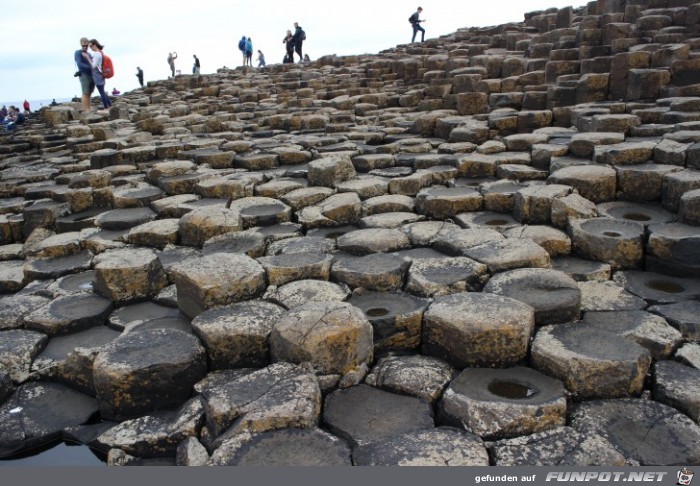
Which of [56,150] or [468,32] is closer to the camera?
[56,150]

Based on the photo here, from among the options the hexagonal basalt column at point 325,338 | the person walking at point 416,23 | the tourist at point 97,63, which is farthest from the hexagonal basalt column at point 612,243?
the person walking at point 416,23

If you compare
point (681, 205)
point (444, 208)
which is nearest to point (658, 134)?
point (681, 205)

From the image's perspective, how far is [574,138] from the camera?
227 inches

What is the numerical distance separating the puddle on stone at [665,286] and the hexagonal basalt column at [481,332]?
126 cm

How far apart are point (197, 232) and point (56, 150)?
614cm

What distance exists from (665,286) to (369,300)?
6.68ft

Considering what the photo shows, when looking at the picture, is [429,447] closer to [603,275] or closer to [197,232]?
[603,275]

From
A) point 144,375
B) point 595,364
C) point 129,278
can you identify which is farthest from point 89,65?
point 595,364

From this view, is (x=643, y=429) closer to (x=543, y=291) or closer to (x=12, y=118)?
(x=543, y=291)

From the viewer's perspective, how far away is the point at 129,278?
384 centimetres

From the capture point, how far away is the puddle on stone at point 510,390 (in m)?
2.74

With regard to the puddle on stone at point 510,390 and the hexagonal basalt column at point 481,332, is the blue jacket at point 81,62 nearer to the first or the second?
the hexagonal basalt column at point 481,332

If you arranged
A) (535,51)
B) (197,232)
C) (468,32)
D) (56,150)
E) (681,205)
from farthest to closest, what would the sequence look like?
(468,32) < (535,51) < (56,150) < (197,232) < (681,205)

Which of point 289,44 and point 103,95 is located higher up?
point 289,44
